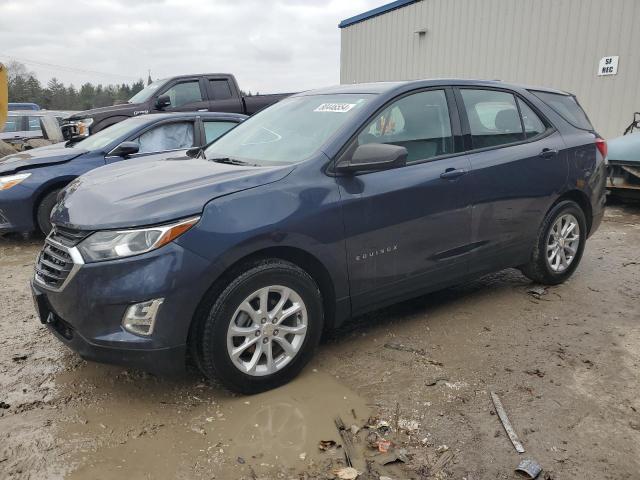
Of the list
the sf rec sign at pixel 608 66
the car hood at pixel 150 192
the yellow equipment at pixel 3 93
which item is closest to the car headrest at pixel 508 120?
the car hood at pixel 150 192

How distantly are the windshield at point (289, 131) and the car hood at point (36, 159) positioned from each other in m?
2.99

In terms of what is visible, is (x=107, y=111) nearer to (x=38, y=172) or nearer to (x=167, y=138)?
(x=167, y=138)

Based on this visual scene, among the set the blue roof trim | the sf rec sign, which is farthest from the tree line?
the sf rec sign

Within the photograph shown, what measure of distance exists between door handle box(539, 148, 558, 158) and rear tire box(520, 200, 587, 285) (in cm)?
43

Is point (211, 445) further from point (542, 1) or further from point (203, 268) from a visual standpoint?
point (542, 1)

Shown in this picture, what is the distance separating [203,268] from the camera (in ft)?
8.81

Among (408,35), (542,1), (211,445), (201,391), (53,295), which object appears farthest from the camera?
(408,35)

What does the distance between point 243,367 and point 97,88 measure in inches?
3250

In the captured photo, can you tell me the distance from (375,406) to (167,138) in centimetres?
482

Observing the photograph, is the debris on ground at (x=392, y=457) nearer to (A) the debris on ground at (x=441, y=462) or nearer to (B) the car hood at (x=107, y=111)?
(A) the debris on ground at (x=441, y=462)

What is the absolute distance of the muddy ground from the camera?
246cm

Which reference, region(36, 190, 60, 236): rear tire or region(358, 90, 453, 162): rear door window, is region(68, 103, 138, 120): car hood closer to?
region(36, 190, 60, 236): rear tire

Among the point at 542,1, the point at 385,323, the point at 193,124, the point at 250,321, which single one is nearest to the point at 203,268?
the point at 250,321

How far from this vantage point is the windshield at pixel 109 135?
6.50m
